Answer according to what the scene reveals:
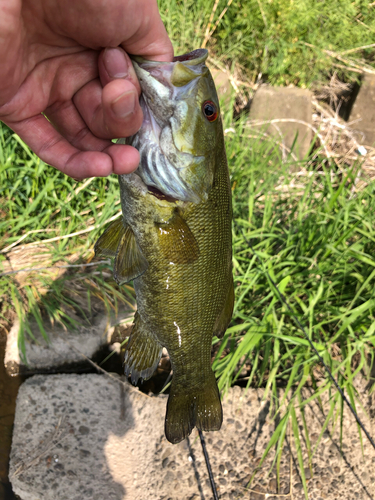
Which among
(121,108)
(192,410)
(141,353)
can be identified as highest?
(121,108)

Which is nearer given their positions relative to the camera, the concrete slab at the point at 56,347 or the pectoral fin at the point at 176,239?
the pectoral fin at the point at 176,239

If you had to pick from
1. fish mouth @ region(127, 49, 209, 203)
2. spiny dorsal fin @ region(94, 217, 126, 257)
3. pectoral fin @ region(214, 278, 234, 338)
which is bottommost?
pectoral fin @ region(214, 278, 234, 338)

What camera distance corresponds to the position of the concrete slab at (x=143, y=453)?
223 centimetres

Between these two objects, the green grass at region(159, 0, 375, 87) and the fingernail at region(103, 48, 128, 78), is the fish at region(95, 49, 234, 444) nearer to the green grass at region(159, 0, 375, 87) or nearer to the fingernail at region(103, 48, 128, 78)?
the fingernail at region(103, 48, 128, 78)

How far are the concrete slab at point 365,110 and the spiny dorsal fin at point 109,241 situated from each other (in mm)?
4331

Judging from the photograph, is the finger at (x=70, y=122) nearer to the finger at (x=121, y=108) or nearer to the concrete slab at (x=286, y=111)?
the finger at (x=121, y=108)

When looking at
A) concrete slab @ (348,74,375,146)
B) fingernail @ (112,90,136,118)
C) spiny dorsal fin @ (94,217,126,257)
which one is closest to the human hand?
fingernail @ (112,90,136,118)

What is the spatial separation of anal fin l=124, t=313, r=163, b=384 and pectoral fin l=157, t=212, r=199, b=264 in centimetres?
41

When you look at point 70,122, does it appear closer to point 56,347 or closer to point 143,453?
point 56,347

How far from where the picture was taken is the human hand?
1.32 meters

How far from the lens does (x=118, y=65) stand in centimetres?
134

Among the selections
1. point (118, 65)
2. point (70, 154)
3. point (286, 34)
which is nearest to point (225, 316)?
point (70, 154)

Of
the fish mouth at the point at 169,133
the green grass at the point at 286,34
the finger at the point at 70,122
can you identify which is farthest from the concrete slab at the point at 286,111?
the fish mouth at the point at 169,133

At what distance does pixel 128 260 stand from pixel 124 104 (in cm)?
54
